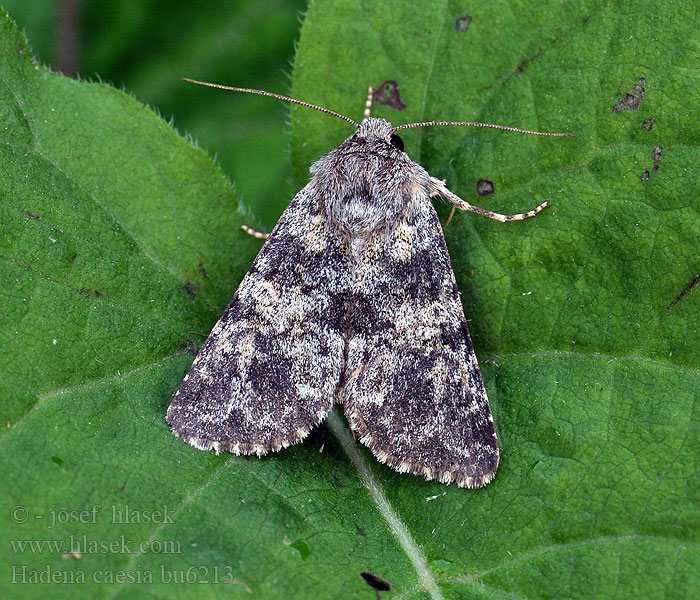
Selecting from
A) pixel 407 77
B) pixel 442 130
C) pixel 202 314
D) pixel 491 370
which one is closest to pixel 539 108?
pixel 442 130

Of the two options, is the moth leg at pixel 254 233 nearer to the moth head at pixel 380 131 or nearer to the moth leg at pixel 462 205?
the moth head at pixel 380 131

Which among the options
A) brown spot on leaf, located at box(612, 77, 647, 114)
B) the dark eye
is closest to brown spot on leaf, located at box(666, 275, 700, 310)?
brown spot on leaf, located at box(612, 77, 647, 114)

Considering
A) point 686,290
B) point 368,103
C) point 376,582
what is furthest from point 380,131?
point 376,582

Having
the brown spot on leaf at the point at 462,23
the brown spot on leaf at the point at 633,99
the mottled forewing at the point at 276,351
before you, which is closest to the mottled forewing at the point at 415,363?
the mottled forewing at the point at 276,351

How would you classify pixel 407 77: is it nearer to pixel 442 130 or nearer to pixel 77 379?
pixel 442 130

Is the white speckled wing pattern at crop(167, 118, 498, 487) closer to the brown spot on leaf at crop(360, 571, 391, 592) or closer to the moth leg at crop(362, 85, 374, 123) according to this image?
the moth leg at crop(362, 85, 374, 123)

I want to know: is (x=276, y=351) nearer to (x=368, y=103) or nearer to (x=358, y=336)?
(x=358, y=336)
